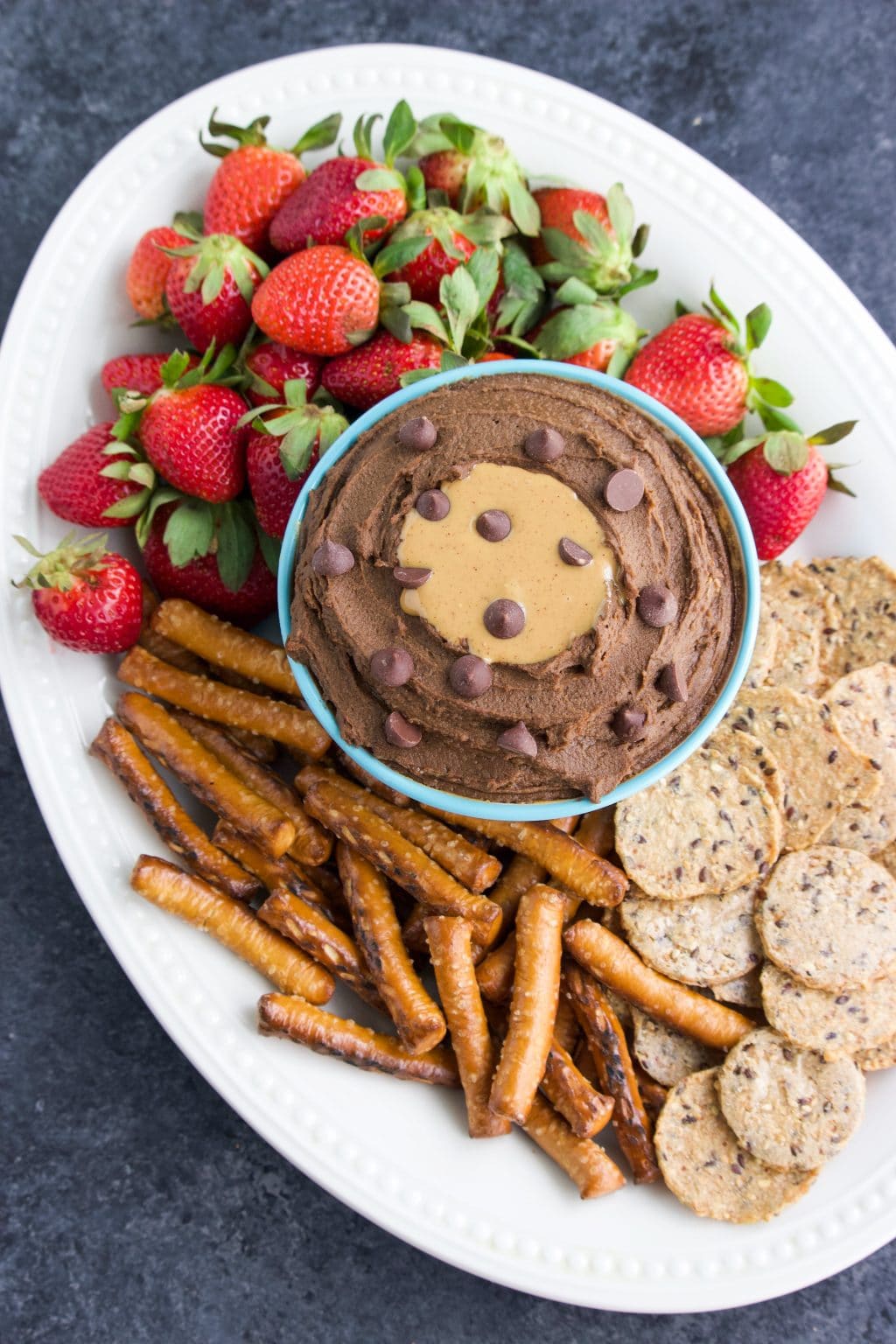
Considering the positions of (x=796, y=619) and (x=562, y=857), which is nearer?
(x=562, y=857)

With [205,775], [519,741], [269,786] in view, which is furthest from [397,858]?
[519,741]

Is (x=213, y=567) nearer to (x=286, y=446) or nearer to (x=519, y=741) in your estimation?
(x=286, y=446)

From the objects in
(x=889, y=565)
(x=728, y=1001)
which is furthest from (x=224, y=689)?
(x=889, y=565)

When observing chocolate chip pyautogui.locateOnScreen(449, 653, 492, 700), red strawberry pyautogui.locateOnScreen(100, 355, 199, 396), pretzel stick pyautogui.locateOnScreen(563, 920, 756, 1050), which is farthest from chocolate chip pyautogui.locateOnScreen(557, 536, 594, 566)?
red strawberry pyautogui.locateOnScreen(100, 355, 199, 396)

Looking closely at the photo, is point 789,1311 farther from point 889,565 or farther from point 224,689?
point 224,689

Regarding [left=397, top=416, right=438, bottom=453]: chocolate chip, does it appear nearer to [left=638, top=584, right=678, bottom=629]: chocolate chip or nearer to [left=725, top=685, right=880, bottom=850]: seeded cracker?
[left=638, top=584, right=678, bottom=629]: chocolate chip

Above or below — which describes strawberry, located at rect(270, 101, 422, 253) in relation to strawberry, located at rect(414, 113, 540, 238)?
below
